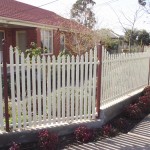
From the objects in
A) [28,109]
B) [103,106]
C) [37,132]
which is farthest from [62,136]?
[103,106]

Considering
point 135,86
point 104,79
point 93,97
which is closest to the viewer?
point 93,97

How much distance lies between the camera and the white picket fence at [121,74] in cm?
621

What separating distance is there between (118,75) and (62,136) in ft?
8.54

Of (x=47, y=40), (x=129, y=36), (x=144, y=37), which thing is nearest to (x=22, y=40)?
(x=47, y=40)

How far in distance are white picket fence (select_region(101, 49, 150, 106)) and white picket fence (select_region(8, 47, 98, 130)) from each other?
56 centimetres

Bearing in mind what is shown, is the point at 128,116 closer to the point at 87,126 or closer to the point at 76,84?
the point at 87,126

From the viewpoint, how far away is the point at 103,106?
6152mm

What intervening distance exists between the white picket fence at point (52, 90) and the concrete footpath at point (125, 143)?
2.50 ft

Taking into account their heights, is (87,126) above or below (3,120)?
below

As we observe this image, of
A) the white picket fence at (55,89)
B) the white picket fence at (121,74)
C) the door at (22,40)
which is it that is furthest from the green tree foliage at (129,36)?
the white picket fence at (55,89)

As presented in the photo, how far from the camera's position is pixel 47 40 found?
19234mm

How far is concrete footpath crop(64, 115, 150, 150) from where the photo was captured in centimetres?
488

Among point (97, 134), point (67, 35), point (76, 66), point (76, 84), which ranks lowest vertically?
point (97, 134)

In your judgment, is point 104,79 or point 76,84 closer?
point 76,84
